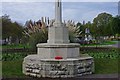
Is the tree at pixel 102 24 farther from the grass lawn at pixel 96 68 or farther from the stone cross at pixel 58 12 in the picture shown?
the stone cross at pixel 58 12

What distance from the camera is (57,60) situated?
34.0 ft

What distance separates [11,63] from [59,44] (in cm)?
360

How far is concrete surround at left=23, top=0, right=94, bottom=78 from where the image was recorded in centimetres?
1035

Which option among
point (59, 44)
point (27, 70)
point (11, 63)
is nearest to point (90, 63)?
point (59, 44)

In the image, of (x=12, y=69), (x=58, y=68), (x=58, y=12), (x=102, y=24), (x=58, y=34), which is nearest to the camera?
(x=58, y=68)

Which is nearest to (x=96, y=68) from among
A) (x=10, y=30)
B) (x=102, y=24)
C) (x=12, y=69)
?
(x=12, y=69)

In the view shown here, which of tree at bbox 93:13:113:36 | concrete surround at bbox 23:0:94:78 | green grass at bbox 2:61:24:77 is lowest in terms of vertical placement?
green grass at bbox 2:61:24:77

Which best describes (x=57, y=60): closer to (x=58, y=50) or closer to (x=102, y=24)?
(x=58, y=50)

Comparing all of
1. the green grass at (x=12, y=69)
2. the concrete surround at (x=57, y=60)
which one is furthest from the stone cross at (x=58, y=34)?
the green grass at (x=12, y=69)

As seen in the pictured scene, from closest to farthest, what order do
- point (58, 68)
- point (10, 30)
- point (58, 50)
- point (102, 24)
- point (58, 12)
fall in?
point (58, 68)
point (58, 50)
point (58, 12)
point (10, 30)
point (102, 24)

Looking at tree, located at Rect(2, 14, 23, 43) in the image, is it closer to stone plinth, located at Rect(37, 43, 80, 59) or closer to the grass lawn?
the grass lawn

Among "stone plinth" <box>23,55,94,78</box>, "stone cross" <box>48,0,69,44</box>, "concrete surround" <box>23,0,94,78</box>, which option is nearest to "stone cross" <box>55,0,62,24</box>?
"concrete surround" <box>23,0,94,78</box>

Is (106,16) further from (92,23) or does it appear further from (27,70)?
(27,70)

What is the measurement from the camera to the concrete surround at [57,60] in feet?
34.0
